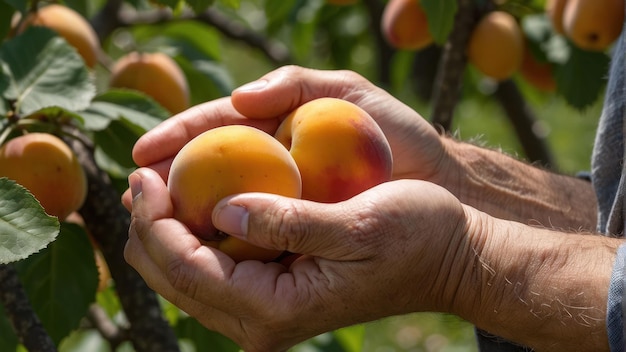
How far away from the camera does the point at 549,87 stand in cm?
238

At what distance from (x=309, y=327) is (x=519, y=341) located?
0.35 meters

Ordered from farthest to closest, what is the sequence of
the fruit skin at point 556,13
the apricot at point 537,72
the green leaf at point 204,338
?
Result: the apricot at point 537,72 → the fruit skin at point 556,13 → the green leaf at point 204,338

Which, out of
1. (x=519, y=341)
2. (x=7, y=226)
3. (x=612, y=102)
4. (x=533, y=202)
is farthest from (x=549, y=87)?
(x=7, y=226)

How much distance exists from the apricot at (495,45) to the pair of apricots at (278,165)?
82 centimetres

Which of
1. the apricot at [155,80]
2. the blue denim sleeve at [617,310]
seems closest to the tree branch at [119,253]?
the apricot at [155,80]

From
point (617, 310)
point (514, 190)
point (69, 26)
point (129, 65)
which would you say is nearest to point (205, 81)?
point (129, 65)

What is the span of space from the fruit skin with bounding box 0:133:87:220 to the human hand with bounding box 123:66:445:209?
10 cm

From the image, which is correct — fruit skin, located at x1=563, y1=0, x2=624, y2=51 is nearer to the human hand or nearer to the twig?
the human hand

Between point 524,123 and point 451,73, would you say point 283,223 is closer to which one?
point 451,73

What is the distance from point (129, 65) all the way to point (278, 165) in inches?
29.1

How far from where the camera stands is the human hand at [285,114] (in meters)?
1.39

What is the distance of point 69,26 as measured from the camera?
1.74m

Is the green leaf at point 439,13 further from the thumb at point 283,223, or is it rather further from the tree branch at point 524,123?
the tree branch at point 524,123

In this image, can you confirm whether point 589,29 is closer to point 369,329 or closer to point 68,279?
point 68,279
